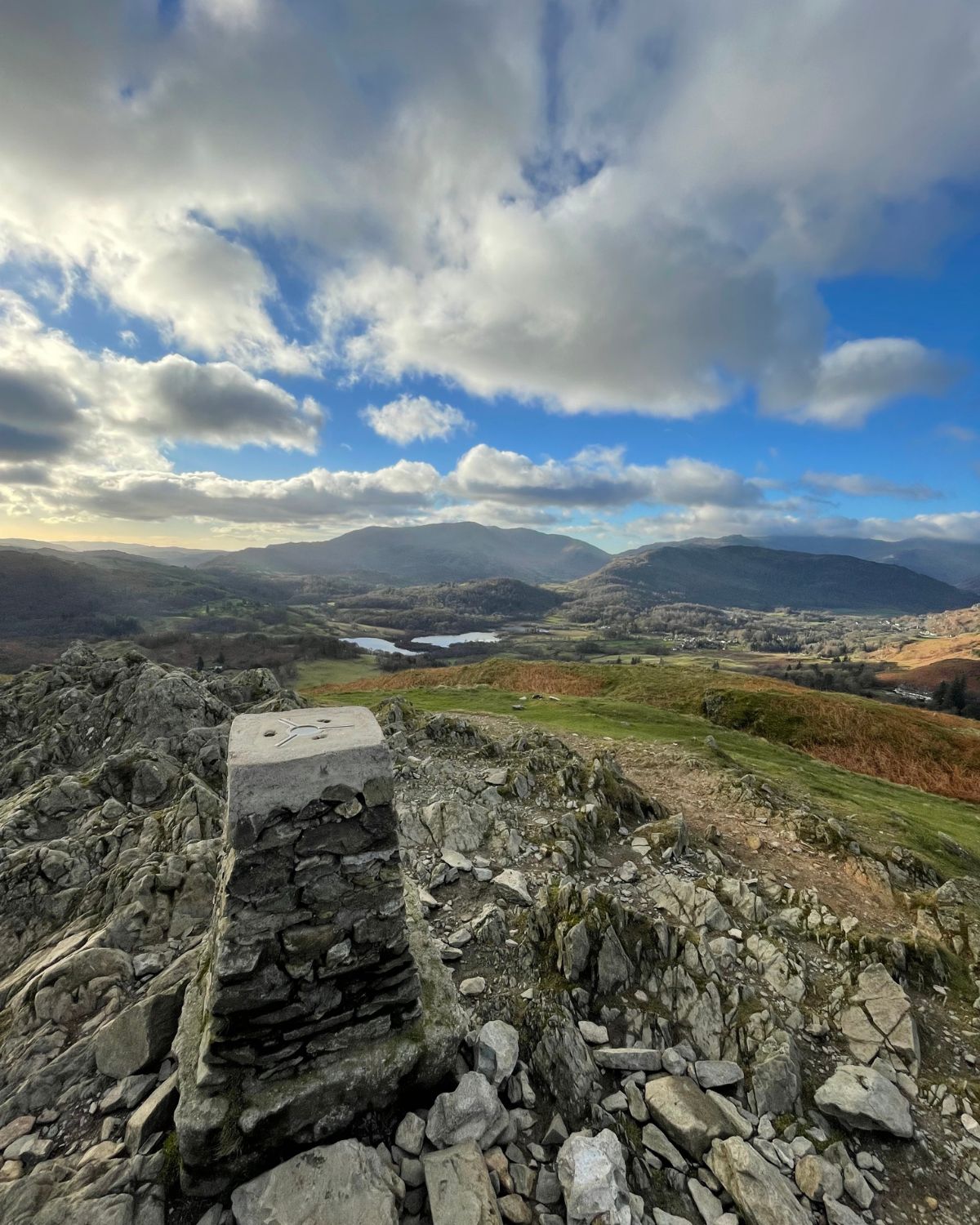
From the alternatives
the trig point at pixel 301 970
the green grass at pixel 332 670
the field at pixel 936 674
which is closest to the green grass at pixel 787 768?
the trig point at pixel 301 970

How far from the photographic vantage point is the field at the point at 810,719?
31.3 m

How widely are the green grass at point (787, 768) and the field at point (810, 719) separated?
9.39ft

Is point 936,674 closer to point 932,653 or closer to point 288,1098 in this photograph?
point 932,653

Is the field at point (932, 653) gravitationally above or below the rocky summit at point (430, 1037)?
below

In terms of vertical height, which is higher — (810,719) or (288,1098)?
(288,1098)

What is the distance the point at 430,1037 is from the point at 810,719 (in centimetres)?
3724

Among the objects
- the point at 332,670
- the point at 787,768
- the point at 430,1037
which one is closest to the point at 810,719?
the point at 787,768

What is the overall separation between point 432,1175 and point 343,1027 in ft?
5.61

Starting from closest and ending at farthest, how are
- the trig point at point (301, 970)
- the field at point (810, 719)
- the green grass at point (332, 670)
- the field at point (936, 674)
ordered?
the trig point at point (301, 970) < the field at point (810, 719) < the green grass at point (332, 670) < the field at point (936, 674)

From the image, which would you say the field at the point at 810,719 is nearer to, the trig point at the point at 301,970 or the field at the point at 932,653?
the trig point at the point at 301,970

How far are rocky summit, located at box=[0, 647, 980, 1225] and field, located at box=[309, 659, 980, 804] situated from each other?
24825mm

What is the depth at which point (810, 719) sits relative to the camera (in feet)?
116

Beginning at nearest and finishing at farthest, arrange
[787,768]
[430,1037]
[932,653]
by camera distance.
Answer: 1. [430,1037]
2. [787,768]
3. [932,653]

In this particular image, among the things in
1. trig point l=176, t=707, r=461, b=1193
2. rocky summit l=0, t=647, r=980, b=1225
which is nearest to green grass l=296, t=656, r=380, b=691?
rocky summit l=0, t=647, r=980, b=1225
